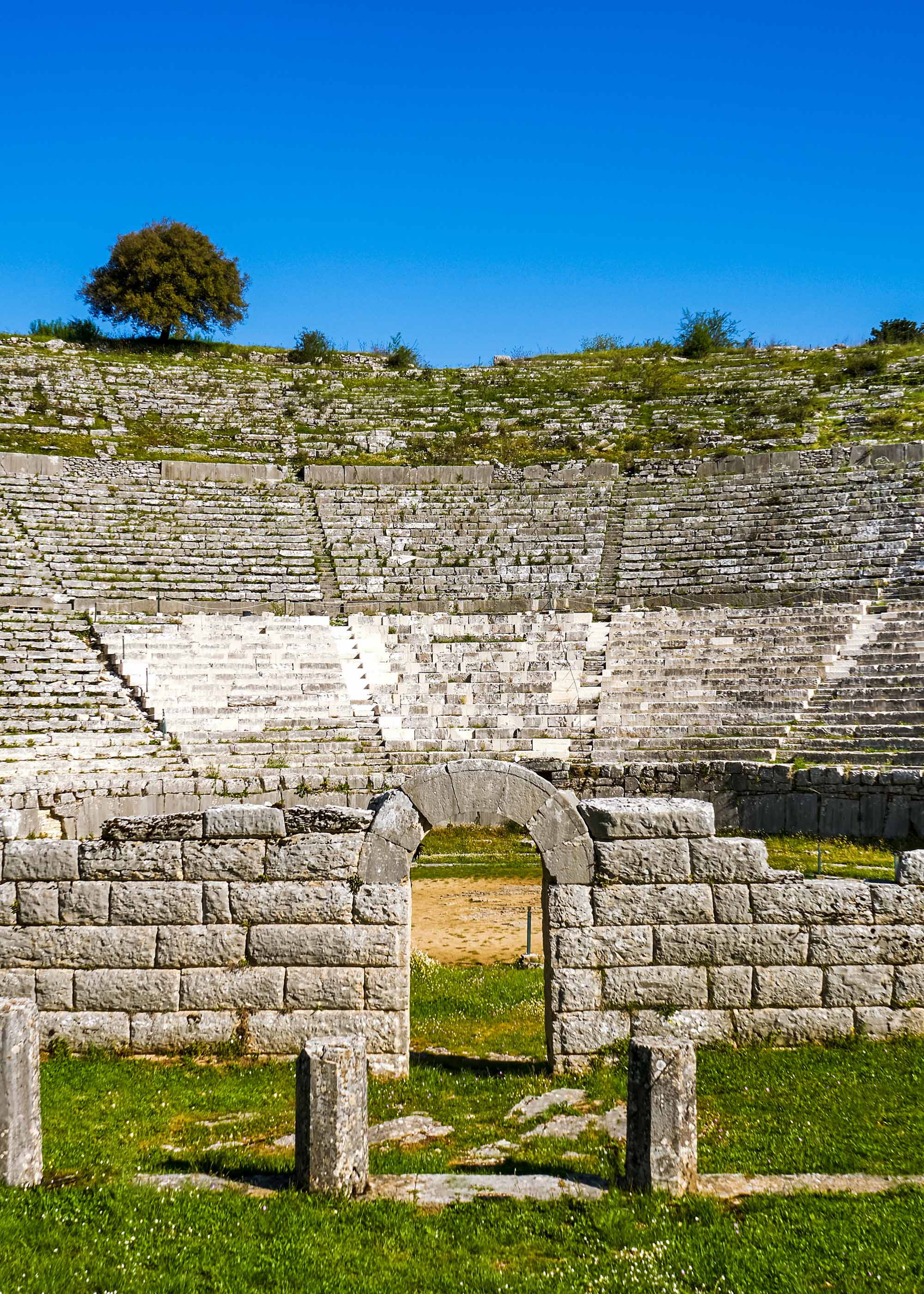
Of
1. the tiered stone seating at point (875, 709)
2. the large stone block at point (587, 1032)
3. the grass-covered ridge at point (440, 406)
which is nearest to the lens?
the large stone block at point (587, 1032)

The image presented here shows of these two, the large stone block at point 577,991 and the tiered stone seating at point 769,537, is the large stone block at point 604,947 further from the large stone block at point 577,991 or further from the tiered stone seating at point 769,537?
the tiered stone seating at point 769,537

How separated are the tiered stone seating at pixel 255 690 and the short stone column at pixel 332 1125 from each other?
13209 millimetres

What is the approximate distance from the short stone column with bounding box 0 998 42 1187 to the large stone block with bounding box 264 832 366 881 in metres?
2.44

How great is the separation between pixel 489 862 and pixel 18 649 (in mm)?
10623

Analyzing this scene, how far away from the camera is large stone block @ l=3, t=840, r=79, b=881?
7492mm

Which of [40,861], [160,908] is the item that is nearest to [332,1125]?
[160,908]

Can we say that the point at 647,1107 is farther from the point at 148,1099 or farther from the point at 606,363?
the point at 606,363

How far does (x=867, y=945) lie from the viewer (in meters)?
7.41

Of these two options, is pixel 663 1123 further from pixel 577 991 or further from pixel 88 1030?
pixel 88 1030

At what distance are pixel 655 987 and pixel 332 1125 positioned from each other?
10.4 feet

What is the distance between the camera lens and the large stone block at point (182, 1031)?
7348mm

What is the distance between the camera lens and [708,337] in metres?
44.8

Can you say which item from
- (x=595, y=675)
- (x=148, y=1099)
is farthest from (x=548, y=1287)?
(x=595, y=675)

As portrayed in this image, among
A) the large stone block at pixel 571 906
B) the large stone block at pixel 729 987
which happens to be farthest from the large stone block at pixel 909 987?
the large stone block at pixel 571 906
